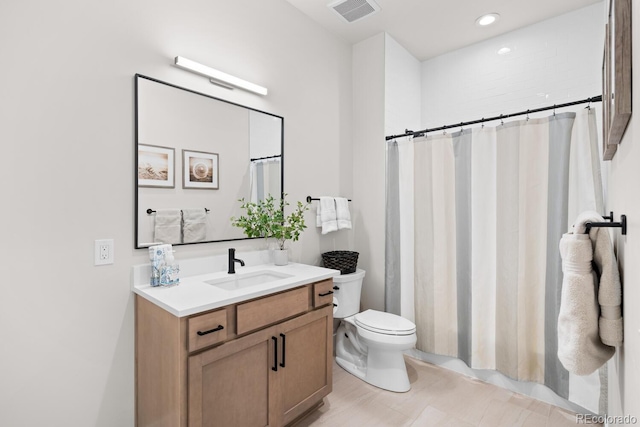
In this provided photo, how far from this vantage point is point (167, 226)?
5.95 ft

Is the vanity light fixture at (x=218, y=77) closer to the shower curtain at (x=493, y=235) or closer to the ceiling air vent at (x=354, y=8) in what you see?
the ceiling air vent at (x=354, y=8)

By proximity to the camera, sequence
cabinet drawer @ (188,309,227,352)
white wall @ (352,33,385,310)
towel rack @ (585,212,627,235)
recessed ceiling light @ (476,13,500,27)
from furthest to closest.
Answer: white wall @ (352,33,385,310), recessed ceiling light @ (476,13,500,27), cabinet drawer @ (188,309,227,352), towel rack @ (585,212,627,235)

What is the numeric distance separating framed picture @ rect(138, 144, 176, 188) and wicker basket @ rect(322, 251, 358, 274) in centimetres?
134

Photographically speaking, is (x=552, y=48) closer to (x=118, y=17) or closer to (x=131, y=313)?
(x=118, y=17)

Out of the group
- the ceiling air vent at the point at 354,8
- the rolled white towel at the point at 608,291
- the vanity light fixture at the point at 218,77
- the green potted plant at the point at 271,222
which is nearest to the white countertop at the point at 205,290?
the green potted plant at the point at 271,222

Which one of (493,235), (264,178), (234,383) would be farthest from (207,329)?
(493,235)

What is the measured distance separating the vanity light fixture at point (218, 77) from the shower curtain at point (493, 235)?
1288mm

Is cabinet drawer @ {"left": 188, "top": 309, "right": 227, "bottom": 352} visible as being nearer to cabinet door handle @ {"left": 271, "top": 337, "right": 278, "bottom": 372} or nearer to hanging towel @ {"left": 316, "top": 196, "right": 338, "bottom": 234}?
cabinet door handle @ {"left": 271, "top": 337, "right": 278, "bottom": 372}

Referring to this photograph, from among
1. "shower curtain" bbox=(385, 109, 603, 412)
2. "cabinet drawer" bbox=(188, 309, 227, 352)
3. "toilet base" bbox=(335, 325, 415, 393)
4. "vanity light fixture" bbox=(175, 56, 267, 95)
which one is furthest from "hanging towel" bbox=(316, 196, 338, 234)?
"cabinet drawer" bbox=(188, 309, 227, 352)

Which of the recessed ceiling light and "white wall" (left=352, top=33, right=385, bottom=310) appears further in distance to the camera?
"white wall" (left=352, top=33, right=385, bottom=310)

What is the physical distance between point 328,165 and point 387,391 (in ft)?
5.94

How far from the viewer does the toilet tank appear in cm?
256

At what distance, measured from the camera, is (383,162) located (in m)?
2.89

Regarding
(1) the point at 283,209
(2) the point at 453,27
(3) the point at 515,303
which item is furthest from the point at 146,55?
(3) the point at 515,303
